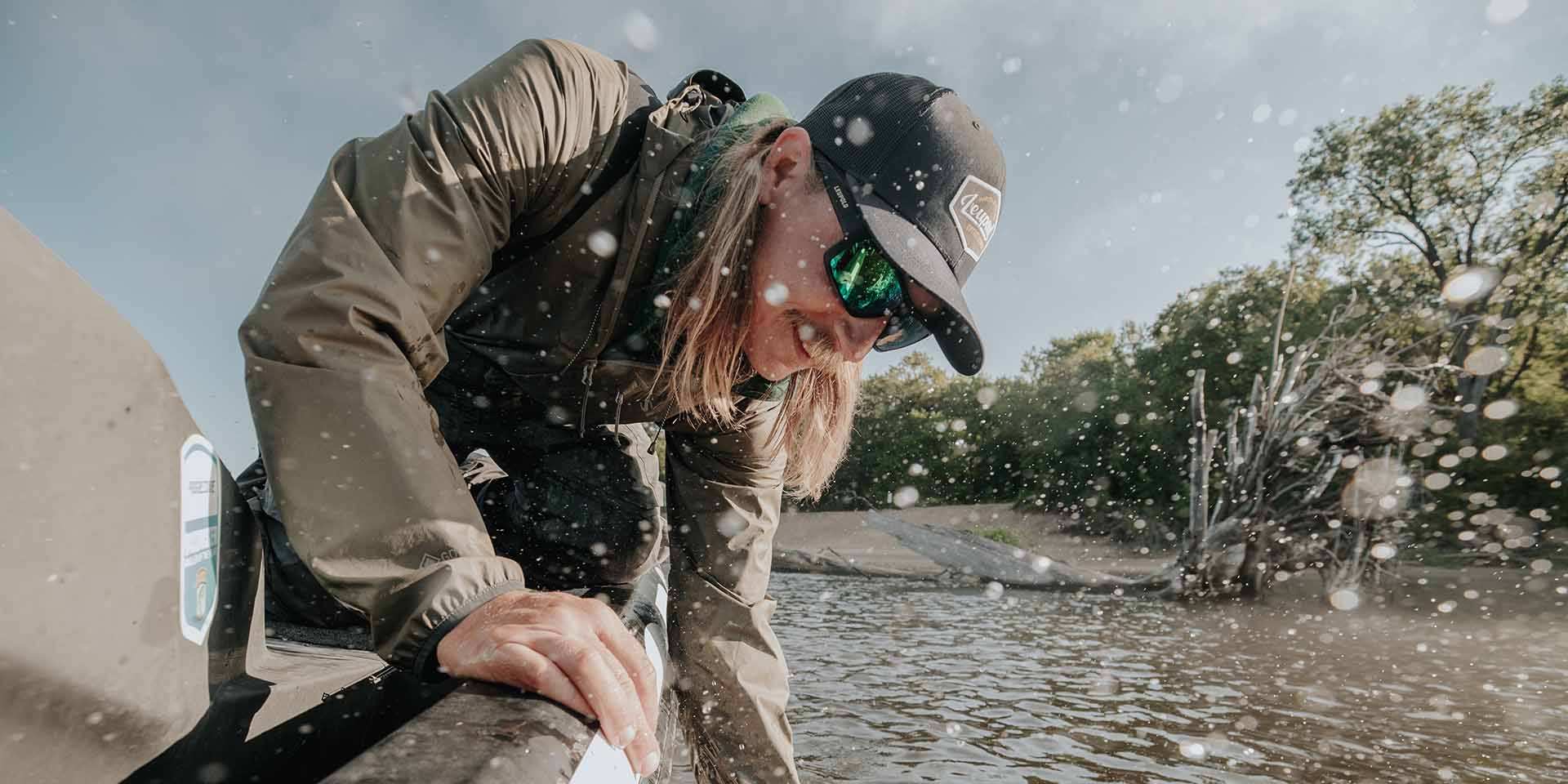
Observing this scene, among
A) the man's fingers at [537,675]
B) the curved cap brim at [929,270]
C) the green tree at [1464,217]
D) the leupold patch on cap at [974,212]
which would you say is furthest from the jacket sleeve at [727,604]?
the green tree at [1464,217]

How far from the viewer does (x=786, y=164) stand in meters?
2.04

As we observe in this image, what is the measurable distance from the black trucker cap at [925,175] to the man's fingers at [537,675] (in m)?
1.19

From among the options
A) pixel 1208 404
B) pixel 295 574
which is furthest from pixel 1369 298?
pixel 295 574

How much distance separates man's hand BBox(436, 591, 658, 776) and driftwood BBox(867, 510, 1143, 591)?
10765mm

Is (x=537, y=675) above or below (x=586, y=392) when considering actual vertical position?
below

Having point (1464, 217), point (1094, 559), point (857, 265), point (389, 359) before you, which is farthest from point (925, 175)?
point (1464, 217)

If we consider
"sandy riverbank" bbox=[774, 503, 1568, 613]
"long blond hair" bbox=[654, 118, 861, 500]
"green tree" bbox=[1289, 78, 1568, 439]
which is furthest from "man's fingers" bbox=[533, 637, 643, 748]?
"green tree" bbox=[1289, 78, 1568, 439]

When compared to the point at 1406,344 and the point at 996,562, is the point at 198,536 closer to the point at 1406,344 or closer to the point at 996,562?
the point at 996,562

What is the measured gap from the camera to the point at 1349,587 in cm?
987

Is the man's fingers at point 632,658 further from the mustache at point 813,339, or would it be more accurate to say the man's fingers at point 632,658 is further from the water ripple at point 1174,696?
the water ripple at point 1174,696

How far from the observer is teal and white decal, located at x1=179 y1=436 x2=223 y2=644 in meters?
1.09

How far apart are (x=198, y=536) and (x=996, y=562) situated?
1138 centimetres

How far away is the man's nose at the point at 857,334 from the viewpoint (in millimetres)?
2105

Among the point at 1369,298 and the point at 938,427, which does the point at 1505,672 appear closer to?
the point at 1369,298
